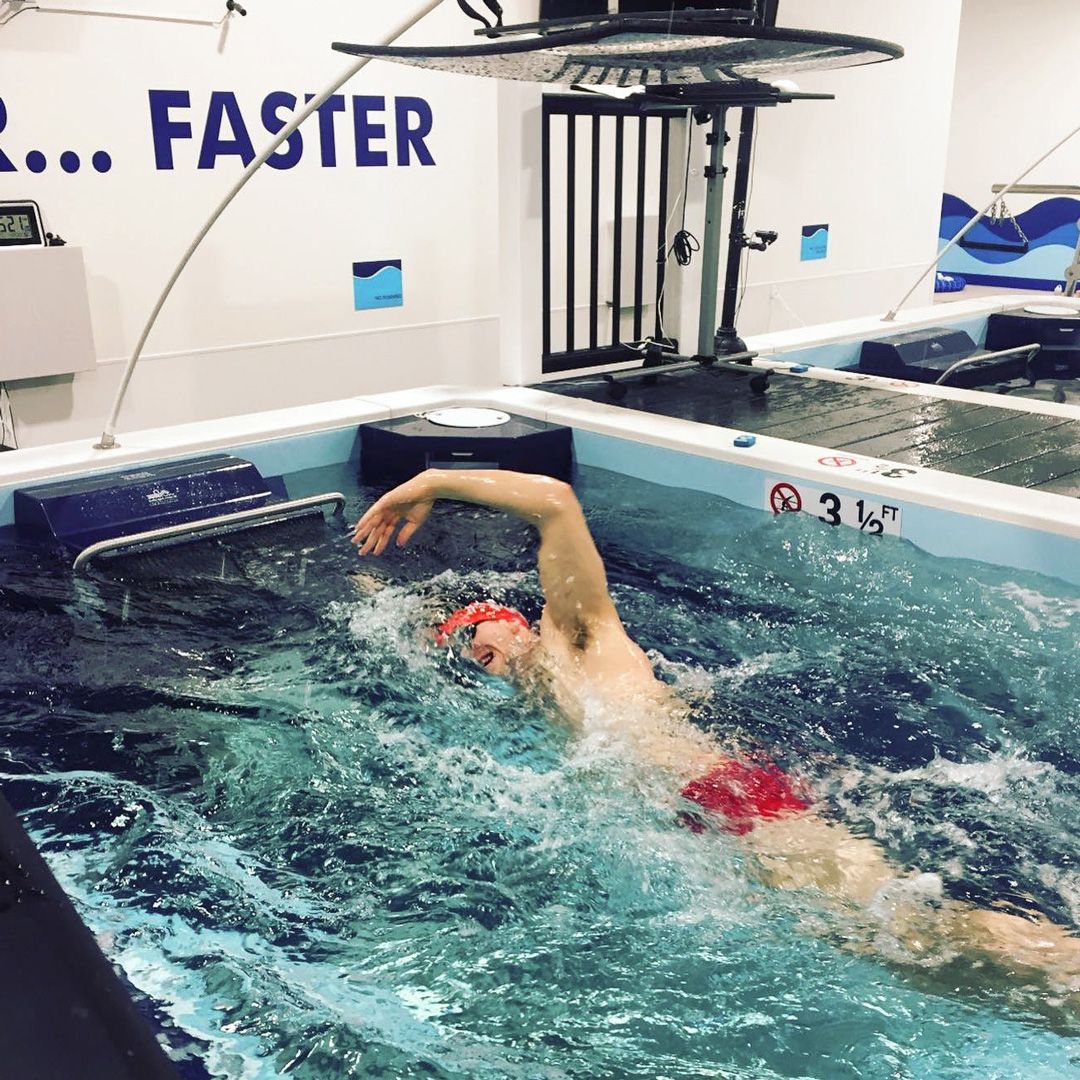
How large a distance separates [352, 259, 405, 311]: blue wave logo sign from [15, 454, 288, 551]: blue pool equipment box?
6.87 feet

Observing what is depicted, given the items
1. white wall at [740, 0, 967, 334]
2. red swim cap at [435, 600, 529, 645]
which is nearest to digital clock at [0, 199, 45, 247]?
red swim cap at [435, 600, 529, 645]

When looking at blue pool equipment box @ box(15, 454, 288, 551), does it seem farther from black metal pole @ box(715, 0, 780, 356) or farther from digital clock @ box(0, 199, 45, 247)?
black metal pole @ box(715, 0, 780, 356)

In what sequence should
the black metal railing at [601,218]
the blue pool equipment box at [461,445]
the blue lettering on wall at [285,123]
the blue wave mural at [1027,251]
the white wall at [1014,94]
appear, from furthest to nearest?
1. the blue wave mural at [1027,251]
2. the white wall at [1014,94]
3. the blue lettering on wall at [285,123]
4. the black metal railing at [601,218]
5. the blue pool equipment box at [461,445]

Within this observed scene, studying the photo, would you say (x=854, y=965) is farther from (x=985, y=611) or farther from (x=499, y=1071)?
(x=985, y=611)

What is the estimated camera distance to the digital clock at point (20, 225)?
400 centimetres

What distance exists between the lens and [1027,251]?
32.1 feet

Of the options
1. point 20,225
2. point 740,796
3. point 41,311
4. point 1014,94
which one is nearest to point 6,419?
point 41,311

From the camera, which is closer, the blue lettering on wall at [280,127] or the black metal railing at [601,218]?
→ the black metal railing at [601,218]

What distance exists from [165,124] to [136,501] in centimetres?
207

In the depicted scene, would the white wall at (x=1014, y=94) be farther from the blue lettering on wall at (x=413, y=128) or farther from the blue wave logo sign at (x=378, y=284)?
the blue wave logo sign at (x=378, y=284)

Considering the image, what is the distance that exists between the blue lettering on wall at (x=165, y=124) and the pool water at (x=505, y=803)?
7.02 ft

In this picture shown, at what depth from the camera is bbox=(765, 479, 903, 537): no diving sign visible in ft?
10.2

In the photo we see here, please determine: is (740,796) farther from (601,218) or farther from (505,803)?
(601,218)

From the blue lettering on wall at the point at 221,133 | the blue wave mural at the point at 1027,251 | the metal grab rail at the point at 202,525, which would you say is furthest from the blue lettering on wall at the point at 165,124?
the blue wave mural at the point at 1027,251
